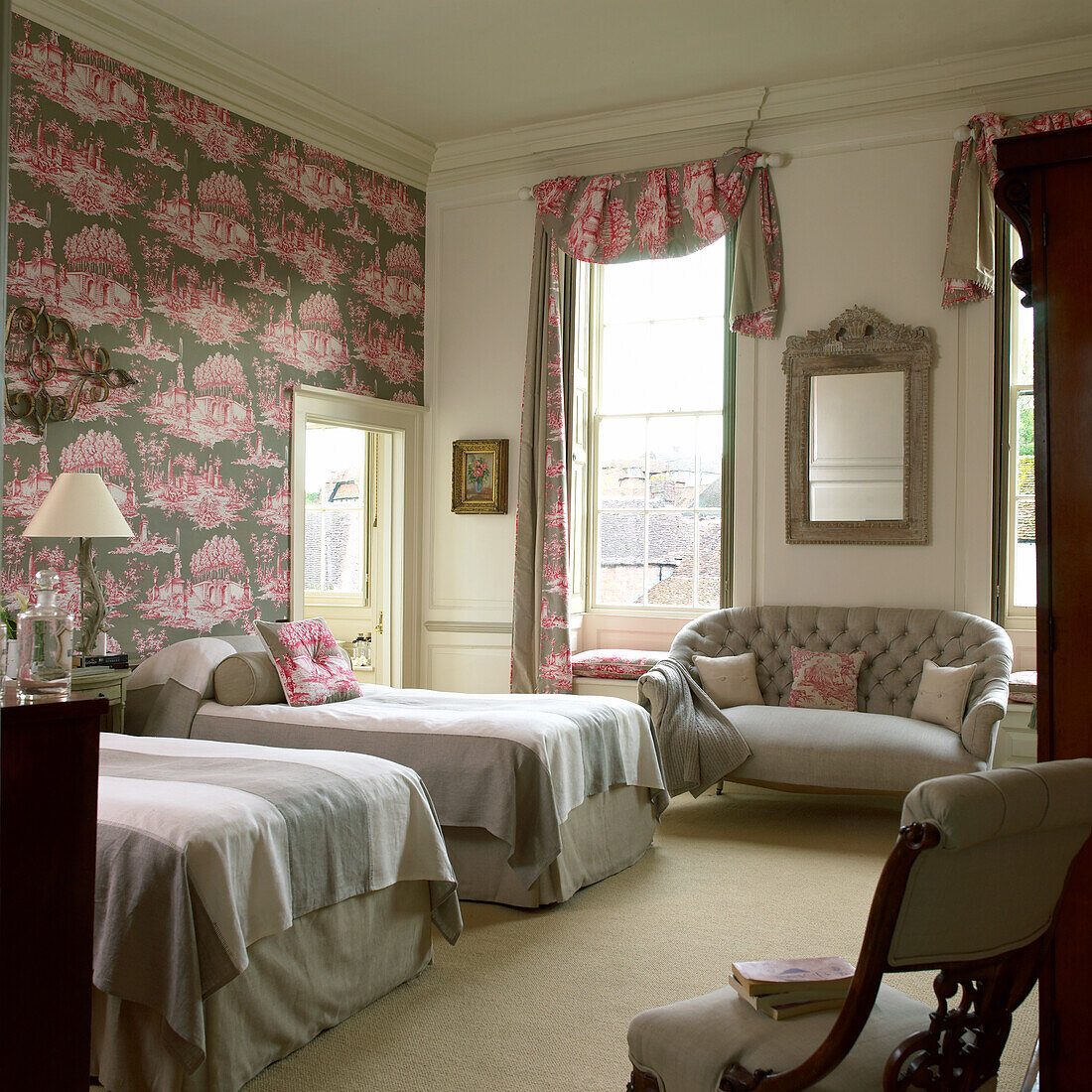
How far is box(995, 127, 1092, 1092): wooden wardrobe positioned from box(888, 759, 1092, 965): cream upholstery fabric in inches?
19.4

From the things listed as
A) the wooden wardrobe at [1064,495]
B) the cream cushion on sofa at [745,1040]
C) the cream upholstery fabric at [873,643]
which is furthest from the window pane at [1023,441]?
the cream cushion on sofa at [745,1040]

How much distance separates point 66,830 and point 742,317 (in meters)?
4.79

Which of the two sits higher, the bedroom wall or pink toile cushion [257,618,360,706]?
the bedroom wall

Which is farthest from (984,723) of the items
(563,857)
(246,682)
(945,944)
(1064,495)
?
(945,944)

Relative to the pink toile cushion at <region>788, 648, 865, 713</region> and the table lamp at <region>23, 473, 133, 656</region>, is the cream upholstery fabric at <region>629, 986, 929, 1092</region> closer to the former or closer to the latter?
the table lamp at <region>23, 473, 133, 656</region>

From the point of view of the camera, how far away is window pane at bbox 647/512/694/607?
21.1ft

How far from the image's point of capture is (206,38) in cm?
521

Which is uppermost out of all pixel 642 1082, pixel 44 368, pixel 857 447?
pixel 44 368

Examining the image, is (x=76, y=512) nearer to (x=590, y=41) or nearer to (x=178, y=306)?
(x=178, y=306)

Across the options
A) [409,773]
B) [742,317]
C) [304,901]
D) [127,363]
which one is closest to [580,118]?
[742,317]

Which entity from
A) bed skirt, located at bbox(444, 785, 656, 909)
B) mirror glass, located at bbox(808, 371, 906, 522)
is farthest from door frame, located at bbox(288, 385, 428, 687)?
bed skirt, located at bbox(444, 785, 656, 909)

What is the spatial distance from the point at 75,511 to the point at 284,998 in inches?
90.1

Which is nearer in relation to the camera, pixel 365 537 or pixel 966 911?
pixel 966 911

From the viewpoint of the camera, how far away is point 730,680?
5.46 meters
